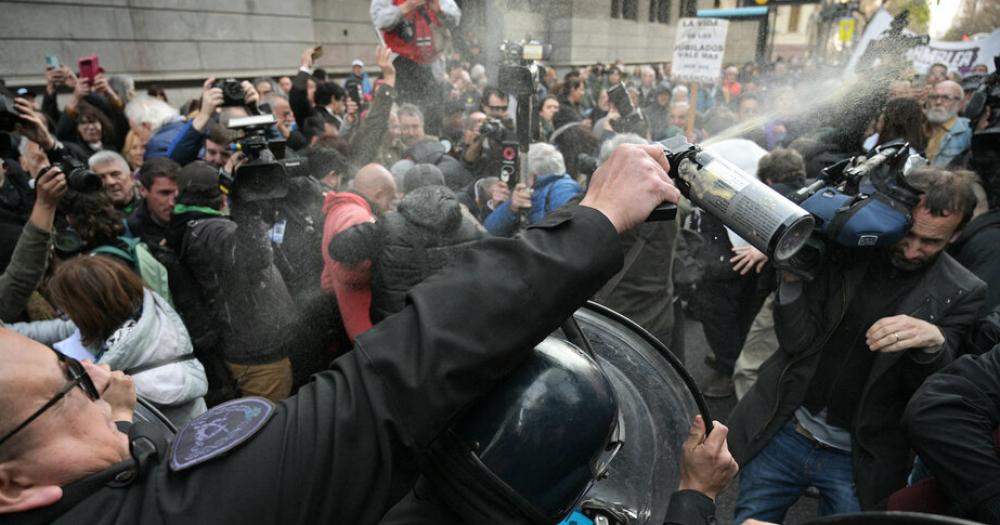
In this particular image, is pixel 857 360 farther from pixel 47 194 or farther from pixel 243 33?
pixel 243 33

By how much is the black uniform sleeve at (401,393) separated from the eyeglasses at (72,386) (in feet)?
0.63

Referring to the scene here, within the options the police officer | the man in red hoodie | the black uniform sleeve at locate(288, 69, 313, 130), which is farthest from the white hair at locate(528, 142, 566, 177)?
the black uniform sleeve at locate(288, 69, 313, 130)

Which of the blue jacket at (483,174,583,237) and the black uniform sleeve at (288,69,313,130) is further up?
the black uniform sleeve at (288,69,313,130)

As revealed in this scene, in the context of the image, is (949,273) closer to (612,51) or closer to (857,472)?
(857,472)

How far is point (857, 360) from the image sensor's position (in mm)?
2252

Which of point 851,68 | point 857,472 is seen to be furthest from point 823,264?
point 851,68

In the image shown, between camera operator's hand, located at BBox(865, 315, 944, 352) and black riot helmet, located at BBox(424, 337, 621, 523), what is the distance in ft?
4.56

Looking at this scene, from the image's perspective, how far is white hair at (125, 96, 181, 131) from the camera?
575 centimetres

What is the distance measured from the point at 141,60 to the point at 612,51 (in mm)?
8319

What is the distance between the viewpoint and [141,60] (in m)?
10.2

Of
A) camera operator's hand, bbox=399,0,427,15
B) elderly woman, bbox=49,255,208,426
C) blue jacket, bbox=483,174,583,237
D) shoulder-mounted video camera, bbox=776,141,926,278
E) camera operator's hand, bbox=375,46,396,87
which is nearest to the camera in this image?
shoulder-mounted video camera, bbox=776,141,926,278

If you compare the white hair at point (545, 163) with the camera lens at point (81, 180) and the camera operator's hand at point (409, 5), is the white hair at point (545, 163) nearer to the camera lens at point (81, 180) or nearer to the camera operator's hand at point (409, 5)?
the camera lens at point (81, 180)

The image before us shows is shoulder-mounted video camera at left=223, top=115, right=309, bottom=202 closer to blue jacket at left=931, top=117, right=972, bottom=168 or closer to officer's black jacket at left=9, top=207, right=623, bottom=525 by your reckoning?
officer's black jacket at left=9, top=207, right=623, bottom=525

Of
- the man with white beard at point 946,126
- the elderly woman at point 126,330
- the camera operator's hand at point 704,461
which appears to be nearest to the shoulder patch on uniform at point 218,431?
A: the camera operator's hand at point 704,461
